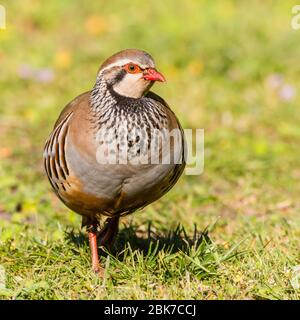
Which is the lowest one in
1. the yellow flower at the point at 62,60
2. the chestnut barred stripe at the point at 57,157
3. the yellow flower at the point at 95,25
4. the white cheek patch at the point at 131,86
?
the chestnut barred stripe at the point at 57,157

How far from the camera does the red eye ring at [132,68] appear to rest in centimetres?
372

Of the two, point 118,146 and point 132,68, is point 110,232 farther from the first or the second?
point 132,68

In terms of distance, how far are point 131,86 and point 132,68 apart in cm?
9

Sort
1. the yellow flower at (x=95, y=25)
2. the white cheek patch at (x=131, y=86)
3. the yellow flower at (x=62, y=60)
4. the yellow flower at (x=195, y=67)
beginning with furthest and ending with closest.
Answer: the yellow flower at (x=95, y=25), the yellow flower at (x=62, y=60), the yellow flower at (x=195, y=67), the white cheek patch at (x=131, y=86)

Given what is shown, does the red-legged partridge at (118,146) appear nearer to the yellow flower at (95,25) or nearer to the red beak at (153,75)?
the red beak at (153,75)

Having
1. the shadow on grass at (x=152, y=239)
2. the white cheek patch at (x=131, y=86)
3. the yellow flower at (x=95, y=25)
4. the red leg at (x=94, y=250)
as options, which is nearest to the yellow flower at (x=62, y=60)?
the yellow flower at (x=95, y=25)

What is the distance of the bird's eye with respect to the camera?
372 centimetres

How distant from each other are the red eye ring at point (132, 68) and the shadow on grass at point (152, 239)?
0.86m

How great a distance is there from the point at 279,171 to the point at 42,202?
177 cm

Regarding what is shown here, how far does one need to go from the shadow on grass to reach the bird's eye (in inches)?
33.9

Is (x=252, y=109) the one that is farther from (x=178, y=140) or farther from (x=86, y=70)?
(x=178, y=140)

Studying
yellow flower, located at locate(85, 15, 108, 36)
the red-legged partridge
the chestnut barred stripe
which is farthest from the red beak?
yellow flower, located at locate(85, 15, 108, 36)

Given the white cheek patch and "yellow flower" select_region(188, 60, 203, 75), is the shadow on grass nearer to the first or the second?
the white cheek patch

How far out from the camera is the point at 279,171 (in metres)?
5.93
